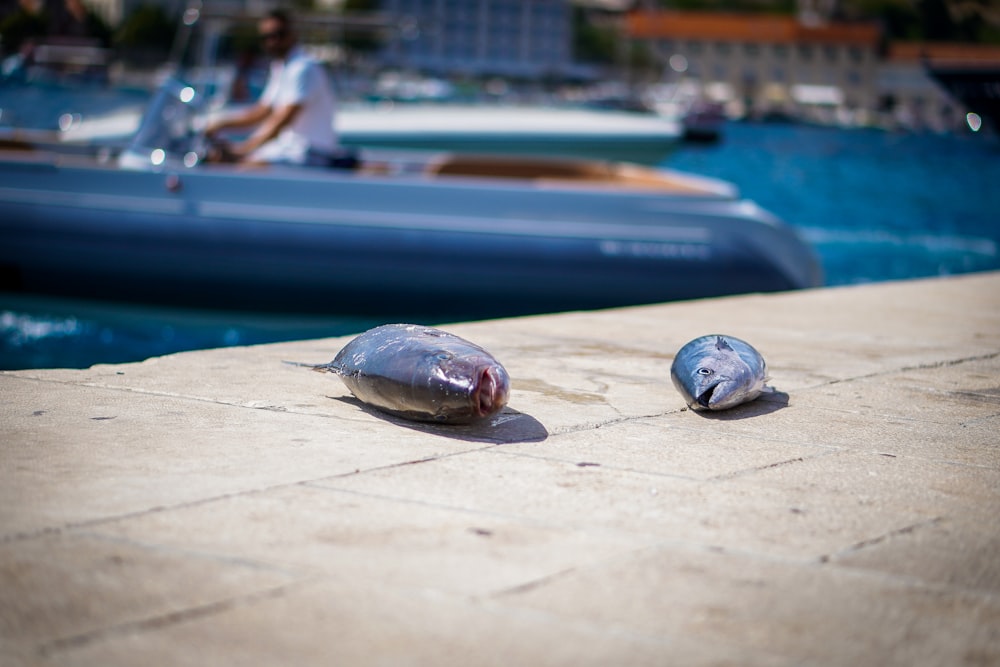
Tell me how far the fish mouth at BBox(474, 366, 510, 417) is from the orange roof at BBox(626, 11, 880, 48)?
14947cm

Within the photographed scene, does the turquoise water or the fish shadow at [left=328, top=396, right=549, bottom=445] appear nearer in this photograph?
the fish shadow at [left=328, top=396, right=549, bottom=445]

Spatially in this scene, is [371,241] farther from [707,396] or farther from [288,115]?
[707,396]

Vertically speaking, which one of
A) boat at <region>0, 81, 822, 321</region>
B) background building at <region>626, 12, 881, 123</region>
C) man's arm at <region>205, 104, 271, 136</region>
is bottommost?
boat at <region>0, 81, 822, 321</region>

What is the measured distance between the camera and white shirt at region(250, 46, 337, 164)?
27.2 ft

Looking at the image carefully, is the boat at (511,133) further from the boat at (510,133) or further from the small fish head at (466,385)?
the small fish head at (466,385)

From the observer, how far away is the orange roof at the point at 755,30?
145000 millimetres

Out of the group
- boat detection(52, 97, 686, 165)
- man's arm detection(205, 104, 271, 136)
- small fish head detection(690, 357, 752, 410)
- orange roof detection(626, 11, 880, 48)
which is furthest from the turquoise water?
orange roof detection(626, 11, 880, 48)

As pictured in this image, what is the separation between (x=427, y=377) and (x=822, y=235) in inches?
598

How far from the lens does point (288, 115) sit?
8.40 metres

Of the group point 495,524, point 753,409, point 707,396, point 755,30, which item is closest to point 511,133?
point 753,409

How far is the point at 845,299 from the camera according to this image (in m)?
6.95

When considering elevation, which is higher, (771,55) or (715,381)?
(771,55)

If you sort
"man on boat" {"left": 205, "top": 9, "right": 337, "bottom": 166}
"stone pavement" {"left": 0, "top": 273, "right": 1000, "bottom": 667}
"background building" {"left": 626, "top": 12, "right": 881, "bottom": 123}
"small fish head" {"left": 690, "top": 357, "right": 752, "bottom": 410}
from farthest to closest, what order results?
"background building" {"left": 626, "top": 12, "right": 881, "bottom": 123}
"man on boat" {"left": 205, "top": 9, "right": 337, "bottom": 166}
"small fish head" {"left": 690, "top": 357, "right": 752, "bottom": 410}
"stone pavement" {"left": 0, "top": 273, "right": 1000, "bottom": 667}

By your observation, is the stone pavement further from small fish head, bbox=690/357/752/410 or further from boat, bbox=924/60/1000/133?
boat, bbox=924/60/1000/133
